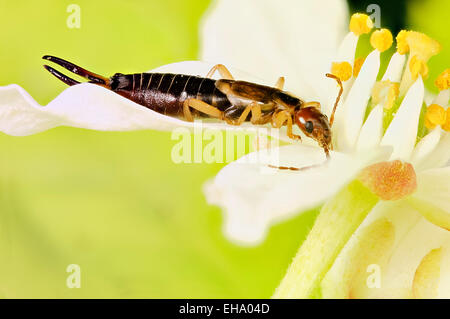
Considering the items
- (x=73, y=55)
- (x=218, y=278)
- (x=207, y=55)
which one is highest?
(x=73, y=55)

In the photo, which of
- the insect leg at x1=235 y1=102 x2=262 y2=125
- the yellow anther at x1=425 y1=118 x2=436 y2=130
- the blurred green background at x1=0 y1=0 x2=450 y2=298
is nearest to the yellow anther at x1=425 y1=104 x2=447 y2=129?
the yellow anther at x1=425 y1=118 x2=436 y2=130

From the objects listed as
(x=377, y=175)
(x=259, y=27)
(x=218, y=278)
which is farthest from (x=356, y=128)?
(x=218, y=278)

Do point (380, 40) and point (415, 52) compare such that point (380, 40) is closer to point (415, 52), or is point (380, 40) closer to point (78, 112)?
point (415, 52)

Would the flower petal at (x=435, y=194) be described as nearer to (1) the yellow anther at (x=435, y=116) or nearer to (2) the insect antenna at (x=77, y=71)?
(1) the yellow anther at (x=435, y=116)

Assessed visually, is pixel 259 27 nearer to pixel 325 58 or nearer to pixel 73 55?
pixel 325 58

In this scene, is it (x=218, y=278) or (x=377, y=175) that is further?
(x=218, y=278)

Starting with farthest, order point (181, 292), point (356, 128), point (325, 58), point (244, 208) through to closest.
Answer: point (181, 292) → point (325, 58) → point (356, 128) → point (244, 208)

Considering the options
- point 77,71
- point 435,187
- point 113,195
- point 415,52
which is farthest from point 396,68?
point 113,195
